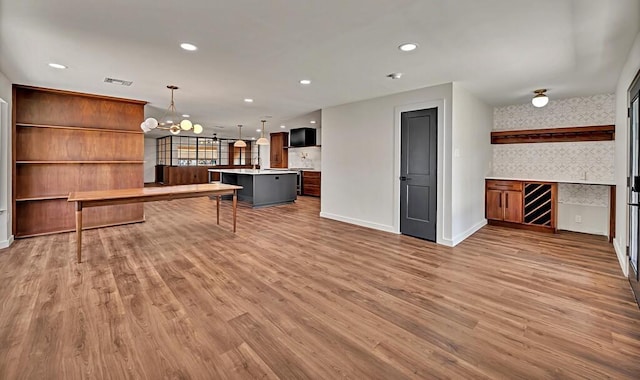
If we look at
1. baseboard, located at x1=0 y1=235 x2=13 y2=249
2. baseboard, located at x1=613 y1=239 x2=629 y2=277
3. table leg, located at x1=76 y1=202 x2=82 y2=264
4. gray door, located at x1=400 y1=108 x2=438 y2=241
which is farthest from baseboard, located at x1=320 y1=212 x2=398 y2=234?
baseboard, located at x1=0 y1=235 x2=13 y2=249

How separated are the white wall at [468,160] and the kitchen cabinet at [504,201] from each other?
16 centimetres

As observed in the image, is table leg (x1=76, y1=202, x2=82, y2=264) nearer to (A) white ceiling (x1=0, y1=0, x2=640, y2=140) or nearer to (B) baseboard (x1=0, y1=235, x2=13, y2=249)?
(B) baseboard (x1=0, y1=235, x2=13, y2=249)

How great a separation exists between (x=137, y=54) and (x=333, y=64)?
2.14 meters

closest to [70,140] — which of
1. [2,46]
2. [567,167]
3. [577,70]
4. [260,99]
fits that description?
[2,46]

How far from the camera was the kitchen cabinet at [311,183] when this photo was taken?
9.60 m

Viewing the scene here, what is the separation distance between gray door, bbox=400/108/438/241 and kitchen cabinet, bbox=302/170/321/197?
16.4 ft

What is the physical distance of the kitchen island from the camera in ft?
24.7

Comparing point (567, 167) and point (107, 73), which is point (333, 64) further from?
point (567, 167)

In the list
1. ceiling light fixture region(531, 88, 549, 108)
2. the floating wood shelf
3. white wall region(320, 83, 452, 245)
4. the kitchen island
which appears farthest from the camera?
the kitchen island

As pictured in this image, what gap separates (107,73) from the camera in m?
Result: 3.78

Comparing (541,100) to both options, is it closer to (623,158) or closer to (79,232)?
(623,158)

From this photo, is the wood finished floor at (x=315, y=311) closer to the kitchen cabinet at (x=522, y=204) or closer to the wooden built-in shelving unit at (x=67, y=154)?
the wooden built-in shelving unit at (x=67, y=154)

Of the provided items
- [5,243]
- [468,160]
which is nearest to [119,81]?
[5,243]

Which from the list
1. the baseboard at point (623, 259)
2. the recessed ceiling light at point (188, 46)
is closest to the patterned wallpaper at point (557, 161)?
the baseboard at point (623, 259)
